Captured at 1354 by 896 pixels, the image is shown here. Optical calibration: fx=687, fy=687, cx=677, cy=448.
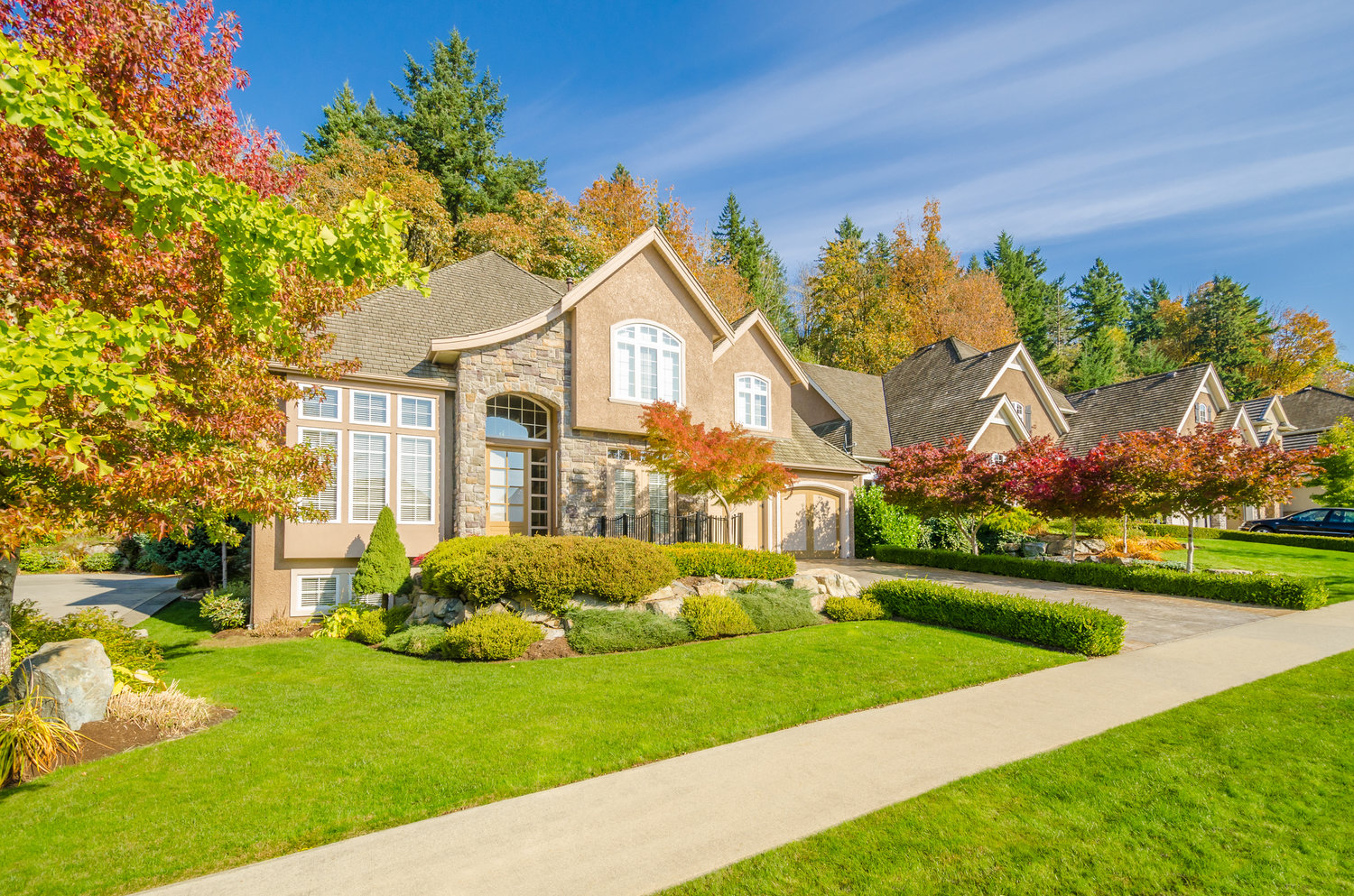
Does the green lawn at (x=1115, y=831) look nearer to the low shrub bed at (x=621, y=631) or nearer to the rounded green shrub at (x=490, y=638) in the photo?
the low shrub bed at (x=621, y=631)

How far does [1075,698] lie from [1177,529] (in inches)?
1004

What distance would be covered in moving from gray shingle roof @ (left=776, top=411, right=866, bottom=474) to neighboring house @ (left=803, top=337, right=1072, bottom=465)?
1.97 metres

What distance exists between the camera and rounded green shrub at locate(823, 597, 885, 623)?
1248 cm

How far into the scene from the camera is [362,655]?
10227 millimetres

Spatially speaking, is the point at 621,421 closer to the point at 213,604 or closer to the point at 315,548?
the point at 315,548

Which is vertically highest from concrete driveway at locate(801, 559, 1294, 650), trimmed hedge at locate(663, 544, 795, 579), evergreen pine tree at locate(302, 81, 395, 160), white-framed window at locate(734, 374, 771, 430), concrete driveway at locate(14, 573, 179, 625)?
evergreen pine tree at locate(302, 81, 395, 160)

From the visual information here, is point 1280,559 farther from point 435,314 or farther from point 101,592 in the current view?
point 101,592

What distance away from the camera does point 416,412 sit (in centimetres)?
1404

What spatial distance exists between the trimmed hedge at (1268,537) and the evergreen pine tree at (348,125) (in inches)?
1506

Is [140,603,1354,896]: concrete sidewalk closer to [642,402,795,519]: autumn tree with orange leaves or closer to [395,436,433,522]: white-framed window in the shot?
[642,402,795,519]: autumn tree with orange leaves

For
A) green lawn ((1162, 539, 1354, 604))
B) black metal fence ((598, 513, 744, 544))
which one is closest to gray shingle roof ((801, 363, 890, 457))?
black metal fence ((598, 513, 744, 544))

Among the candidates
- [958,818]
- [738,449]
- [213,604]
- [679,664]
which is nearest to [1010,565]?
[738,449]

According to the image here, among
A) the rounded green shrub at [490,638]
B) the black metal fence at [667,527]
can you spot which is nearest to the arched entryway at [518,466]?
the black metal fence at [667,527]

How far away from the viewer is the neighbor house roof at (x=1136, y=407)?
97.5 feet
